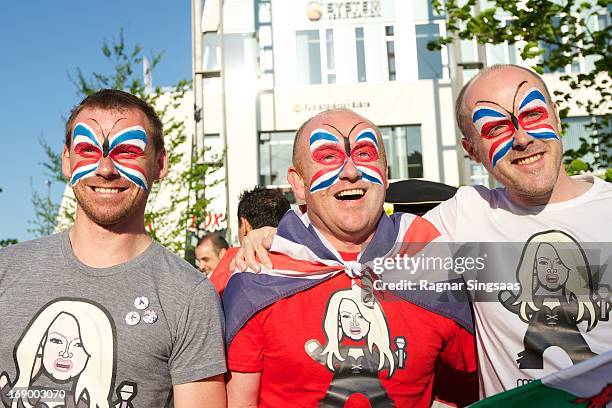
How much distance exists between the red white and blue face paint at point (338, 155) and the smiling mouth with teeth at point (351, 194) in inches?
2.1

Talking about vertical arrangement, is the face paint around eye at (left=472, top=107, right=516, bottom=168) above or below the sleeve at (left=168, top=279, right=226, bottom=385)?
above

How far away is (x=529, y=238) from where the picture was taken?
253cm

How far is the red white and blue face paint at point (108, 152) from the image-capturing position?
251 cm

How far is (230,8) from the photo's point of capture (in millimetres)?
15203

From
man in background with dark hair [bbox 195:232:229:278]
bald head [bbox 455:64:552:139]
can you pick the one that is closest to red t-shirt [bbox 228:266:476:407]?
bald head [bbox 455:64:552:139]

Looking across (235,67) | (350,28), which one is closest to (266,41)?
(235,67)

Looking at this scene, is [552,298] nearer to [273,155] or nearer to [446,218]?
[446,218]

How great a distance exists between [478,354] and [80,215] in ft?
5.66

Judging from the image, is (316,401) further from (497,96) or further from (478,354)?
(497,96)

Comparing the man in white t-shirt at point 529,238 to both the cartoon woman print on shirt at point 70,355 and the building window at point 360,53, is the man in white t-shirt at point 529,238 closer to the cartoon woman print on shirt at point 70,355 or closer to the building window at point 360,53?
the cartoon woman print on shirt at point 70,355

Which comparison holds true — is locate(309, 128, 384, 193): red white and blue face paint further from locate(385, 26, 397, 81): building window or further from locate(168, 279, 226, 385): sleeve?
locate(385, 26, 397, 81): building window

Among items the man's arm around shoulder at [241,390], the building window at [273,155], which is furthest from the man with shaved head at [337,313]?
the building window at [273,155]

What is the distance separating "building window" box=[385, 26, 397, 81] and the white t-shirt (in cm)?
1248

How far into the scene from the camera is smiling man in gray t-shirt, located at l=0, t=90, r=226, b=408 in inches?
86.9
